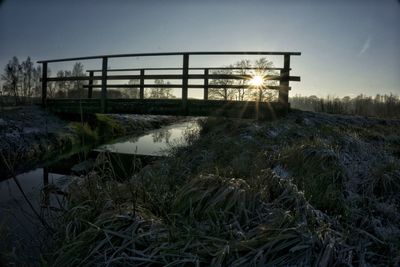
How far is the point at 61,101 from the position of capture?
457 inches

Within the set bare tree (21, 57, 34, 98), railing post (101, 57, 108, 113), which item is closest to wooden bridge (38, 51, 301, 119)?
railing post (101, 57, 108, 113)

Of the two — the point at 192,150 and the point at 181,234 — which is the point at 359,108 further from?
the point at 181,234

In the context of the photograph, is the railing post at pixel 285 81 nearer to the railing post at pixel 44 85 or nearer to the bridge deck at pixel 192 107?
the bridge deck at pixel 192 107

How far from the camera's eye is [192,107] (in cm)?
923

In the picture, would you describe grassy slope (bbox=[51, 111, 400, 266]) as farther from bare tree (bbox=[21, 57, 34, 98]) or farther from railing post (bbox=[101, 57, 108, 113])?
bare tree (bbox=[21, 57, 34, 98])

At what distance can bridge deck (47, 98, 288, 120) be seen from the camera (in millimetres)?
8523

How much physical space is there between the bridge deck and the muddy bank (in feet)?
3.32

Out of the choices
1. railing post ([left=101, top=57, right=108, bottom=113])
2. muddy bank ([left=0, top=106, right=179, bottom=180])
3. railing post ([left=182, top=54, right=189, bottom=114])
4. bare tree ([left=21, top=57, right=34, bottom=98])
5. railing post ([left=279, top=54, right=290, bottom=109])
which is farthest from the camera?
bare tree ([left=21, top=57, right=34, bottom=98])

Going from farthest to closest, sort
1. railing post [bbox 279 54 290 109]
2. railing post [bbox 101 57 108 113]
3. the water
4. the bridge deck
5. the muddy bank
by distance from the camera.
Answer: railing post [bbox 101 57 108 113] < the bridge deck < railing post [bbox 279 54 290 109] < the muddy bank < the water

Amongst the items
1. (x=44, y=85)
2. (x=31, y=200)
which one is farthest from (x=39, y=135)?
(x=31, y=200)

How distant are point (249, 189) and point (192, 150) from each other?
3.98 metres

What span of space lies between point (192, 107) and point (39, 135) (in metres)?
4.78

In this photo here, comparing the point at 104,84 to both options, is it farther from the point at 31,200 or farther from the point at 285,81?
the point at 31,200

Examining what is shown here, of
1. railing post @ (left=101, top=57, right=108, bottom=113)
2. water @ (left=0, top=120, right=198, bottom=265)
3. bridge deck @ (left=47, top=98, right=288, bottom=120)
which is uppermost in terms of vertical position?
railing post @ (left=101, top=57, right=108, bottom=113)
